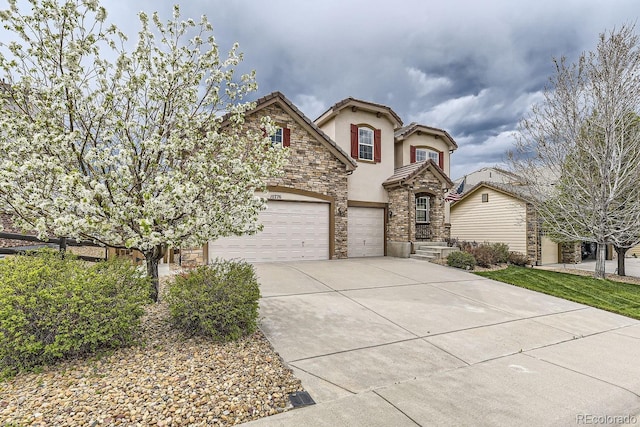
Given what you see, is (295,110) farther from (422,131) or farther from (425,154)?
(425,154)

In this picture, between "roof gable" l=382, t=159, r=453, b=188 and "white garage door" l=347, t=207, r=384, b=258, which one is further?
"white garage door" l=347, t=207, r=384, b=258

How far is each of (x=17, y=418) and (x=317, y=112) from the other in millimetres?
15170

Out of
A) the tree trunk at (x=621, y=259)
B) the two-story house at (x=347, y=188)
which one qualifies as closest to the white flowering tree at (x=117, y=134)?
the two-story house at (x=347, y=188)

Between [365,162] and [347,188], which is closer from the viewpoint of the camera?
[347,188]

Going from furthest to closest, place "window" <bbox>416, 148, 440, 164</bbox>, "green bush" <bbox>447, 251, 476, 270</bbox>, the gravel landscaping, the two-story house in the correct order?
"window" <bbox>416, 148, 440, 164</bbox>
the two-story house
"green bush" <bbox>447, 251, 476, 270</bbox>
the gravel landscaping

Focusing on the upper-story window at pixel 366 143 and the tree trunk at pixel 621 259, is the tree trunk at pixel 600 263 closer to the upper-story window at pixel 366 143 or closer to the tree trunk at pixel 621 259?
the tree trunk at pixel 621 259

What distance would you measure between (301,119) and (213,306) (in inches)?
380

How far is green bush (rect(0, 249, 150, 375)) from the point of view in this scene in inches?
126

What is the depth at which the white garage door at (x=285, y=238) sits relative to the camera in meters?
11.2

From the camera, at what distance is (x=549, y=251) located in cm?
1623

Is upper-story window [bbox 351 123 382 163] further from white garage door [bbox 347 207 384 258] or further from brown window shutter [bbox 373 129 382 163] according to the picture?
white garage door [bbox 347 207 384 258]

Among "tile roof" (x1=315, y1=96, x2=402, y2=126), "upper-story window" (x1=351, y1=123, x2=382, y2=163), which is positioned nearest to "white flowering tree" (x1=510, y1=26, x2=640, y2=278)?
"tile roof" (x1=315, y1=96, x2=402, y2=126)

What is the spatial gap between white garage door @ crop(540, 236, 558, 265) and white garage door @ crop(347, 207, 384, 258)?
341 inches

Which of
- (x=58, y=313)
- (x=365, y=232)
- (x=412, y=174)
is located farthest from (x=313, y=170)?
(x=58, y=313)
